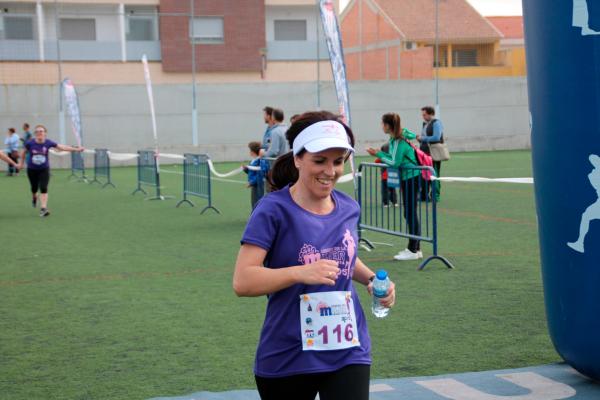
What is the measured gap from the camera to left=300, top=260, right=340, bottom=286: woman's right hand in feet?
10.6

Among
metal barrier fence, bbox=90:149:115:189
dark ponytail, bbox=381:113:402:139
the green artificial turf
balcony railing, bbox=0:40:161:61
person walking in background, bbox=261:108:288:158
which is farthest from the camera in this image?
balcony railing, bbox=0:40:161:61

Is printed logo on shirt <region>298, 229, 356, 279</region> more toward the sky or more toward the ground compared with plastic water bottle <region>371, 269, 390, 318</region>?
more toward the sky

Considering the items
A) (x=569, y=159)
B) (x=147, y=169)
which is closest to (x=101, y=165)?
(x=147, y=169)

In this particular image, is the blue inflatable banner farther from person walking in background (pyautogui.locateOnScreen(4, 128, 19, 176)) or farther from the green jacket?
person walking in background (pyautogui.locateOnScreen(4, 128, 19, 176))

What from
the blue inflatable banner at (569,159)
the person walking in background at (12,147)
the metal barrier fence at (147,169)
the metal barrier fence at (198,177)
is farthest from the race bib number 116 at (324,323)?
the person walking in background at (12,147)

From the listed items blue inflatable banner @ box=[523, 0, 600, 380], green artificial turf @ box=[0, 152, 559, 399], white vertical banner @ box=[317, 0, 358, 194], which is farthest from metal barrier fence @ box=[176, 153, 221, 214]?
blue inflatable banner @ box=[523, 0, 600, 380]

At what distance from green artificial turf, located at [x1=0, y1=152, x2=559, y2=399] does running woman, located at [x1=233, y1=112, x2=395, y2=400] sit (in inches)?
98.8

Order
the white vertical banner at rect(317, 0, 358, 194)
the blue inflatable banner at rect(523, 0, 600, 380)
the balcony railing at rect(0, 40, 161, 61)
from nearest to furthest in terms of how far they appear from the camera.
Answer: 1. the blue inflatable banner at rect(523, 0, 600, 380)
2. the white vertical banner at rect(317, 0, 358, 194)
3. the balcony railing at rect(0, 40, 161, 61)

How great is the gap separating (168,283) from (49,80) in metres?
31.1

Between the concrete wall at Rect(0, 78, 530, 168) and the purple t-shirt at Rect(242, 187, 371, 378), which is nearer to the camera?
the purple t-shirt at Rect(242, 187, 371, 378)

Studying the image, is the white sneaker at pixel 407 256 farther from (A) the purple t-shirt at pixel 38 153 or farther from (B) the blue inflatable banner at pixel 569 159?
(A) the purple t-shirt at pixel 38 153

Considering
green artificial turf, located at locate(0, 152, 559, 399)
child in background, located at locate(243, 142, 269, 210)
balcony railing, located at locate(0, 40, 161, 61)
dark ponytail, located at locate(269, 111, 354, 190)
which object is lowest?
green artificial turf, located at locate(0, 152, 559, 399)

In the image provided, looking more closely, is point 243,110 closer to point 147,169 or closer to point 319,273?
point 147,169

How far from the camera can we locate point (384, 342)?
23.0 feet
